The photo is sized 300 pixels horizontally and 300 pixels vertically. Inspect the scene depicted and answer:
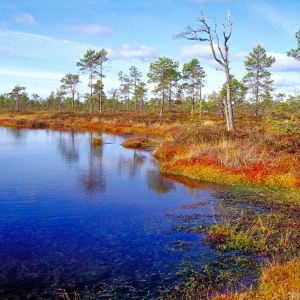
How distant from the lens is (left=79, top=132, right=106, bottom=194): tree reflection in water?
1171 cm

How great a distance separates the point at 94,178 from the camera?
44.5ft

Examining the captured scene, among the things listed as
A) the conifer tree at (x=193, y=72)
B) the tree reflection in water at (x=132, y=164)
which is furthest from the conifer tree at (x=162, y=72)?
the tree reflection in water at (x=132, y=164)

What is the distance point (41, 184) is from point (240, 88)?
51118mm

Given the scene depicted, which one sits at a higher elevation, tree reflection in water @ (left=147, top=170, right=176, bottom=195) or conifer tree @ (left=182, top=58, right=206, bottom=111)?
conifer tree @ (left=182, top=58, right=206, bottom=111)

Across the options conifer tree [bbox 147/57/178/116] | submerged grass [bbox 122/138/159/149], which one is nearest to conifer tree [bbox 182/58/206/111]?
conifer tree [bbox 147/57/178/116]

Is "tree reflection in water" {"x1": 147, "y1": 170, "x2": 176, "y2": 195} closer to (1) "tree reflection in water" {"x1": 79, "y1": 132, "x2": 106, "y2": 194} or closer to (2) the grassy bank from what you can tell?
(2) the grassy bank

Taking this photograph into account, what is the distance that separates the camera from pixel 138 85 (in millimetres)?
78750

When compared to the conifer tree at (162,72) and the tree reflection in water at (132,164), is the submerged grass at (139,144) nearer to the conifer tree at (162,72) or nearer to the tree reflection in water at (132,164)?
the tree reflection in water at (132,164)

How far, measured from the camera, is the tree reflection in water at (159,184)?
466 inches

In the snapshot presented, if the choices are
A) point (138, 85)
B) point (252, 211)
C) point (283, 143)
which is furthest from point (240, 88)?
point (252, 211)

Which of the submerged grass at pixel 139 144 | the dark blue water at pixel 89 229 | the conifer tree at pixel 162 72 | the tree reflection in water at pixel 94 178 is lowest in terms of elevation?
the dark blue water at pixel 89 229

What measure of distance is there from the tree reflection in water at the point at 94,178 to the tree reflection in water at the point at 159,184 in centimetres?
222

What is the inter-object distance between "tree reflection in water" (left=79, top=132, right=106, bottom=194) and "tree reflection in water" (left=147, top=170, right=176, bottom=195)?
7.30ft

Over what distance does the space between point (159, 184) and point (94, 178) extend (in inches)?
130
